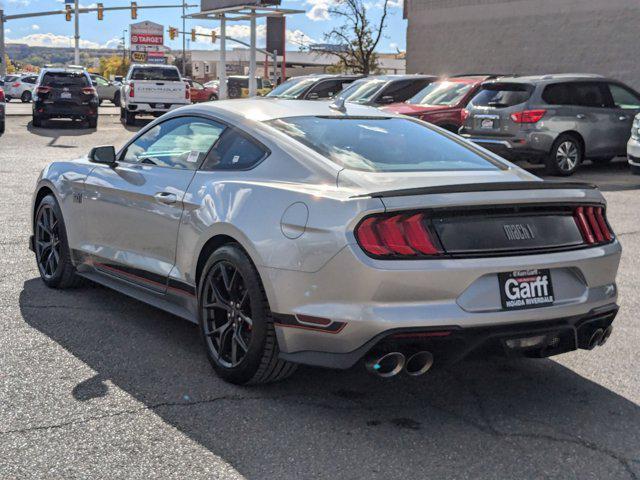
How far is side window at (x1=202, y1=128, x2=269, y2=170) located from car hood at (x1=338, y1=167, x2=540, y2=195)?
64 centimetres

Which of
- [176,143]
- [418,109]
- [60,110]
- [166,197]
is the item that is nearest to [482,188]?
[166,197]

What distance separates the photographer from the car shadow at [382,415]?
366 centimetres

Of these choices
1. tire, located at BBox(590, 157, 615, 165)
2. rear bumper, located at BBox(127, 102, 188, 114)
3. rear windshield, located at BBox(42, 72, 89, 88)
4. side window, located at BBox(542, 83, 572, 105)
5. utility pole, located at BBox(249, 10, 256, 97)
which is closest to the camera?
side window, located at BBox(542, 83, 572, 105)

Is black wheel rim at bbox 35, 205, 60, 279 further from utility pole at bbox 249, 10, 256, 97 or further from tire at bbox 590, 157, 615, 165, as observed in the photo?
utility pole at bbox 249, 10, 256, 97

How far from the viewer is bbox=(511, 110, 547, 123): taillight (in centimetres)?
1463

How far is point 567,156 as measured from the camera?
49.5 feet

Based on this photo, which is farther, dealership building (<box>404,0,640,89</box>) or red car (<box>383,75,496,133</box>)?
dealership building (<box>404,0,640,89</box>)

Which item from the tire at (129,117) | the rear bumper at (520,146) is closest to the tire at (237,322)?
the rear bumper at (520,146)

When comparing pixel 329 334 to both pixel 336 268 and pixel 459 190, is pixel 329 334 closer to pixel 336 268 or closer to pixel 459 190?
pixel 336 268

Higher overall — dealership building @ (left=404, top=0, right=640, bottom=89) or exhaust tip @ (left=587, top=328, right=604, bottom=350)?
dealership building @ (left=404, top=0, right=640, bottom=89)

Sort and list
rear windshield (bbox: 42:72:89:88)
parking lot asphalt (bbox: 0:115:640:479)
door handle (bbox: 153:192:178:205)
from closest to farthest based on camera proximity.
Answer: parking lot asphalt (bbox: 0:115:640:479) → door handle (bbox: 153:192:178:205) → rear windshield (bbox: 42:72:89:88)

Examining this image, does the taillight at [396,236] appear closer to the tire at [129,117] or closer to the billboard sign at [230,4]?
the tire at [129,117]

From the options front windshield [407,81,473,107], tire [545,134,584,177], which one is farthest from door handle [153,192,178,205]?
front windshield [407,81,473,107]

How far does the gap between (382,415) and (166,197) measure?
185 centimetres
